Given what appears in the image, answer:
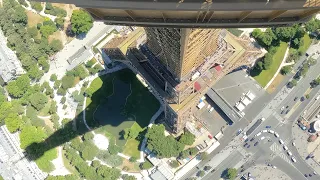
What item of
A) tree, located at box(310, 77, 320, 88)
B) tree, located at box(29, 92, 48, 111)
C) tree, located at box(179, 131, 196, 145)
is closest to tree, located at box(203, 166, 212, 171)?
tree, located at box(179, 131, 196, 145)

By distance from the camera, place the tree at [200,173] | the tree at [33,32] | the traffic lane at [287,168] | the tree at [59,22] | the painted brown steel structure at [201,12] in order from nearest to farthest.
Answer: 1. the painted brown steel structure at [201,12]
2. the traffic lane at [287,168]
3. the tree at [200,173]
4. the tree at [33,32]
5. the tree at [59,22]

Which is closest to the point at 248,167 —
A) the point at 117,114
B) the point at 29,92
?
the point at 117,114

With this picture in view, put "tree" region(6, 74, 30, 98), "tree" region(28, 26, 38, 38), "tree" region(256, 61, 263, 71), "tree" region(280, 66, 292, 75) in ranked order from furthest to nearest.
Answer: "tree" region(28, 26, 38, 38) < "tree" region(6, 74, 30, 98) < "tree" region(280, 66, 292, 75) < "tree" region(256, 61, 263, 71)

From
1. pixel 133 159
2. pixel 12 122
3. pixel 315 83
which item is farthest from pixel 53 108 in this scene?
pixel 315 83

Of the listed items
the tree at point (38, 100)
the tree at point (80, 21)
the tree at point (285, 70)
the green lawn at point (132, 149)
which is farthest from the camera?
the tree at point (80, 21)

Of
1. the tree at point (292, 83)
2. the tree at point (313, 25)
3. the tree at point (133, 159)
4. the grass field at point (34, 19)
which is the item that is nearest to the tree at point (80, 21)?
the grass field at point (34, 19)

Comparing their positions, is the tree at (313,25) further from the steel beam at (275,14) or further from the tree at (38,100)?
the tree at (38,100)

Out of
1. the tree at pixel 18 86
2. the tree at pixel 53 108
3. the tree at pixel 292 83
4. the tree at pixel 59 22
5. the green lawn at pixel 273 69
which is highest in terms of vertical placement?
the tree at pixel 59 22

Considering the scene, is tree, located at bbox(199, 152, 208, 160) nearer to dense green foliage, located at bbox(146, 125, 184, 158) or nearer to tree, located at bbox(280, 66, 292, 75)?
dense green foliage, located at bbox(146, 125, 184, 158)
